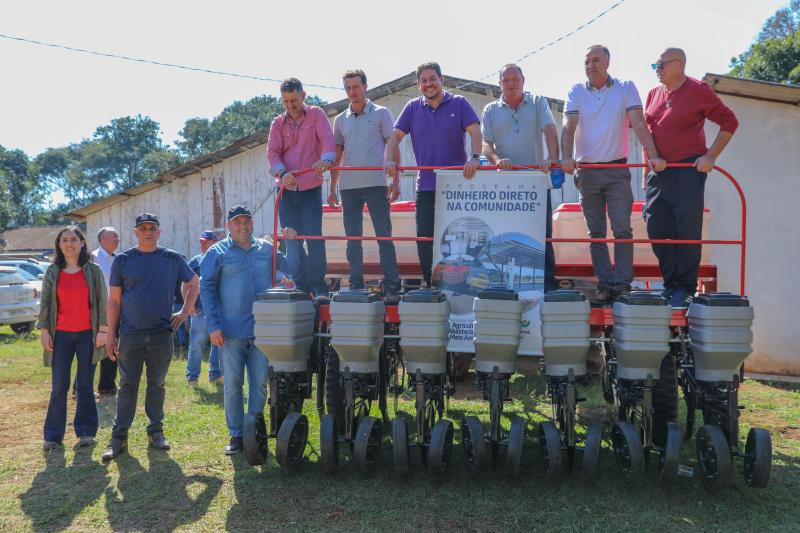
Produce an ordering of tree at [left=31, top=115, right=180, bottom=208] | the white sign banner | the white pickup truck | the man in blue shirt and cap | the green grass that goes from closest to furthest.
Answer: the green grass < the white sign banner < the man in blue shirt and cap < the white pickup truck < tree at [left=31, top=115, right=180, bottom=208]

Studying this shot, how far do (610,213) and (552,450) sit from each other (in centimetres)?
214

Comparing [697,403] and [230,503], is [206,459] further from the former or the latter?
[697,403]

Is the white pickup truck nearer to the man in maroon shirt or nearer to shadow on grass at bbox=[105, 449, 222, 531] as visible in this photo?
shadow on grass at bbox=[105, 449, 222, 531]

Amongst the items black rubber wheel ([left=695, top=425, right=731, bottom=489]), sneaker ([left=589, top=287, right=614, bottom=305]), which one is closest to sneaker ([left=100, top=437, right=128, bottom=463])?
sneaker ([left=589, top=287, right=614, bottom=305])

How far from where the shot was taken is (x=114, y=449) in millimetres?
5379

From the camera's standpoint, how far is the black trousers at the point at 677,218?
193 inches

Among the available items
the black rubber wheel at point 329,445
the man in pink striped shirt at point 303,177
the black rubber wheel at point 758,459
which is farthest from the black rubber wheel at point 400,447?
the black rubber wheel at point 758,459

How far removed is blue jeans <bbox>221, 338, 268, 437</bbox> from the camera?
17.3ft

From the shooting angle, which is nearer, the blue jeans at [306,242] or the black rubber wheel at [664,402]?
the black rubber wheel at [664,402]

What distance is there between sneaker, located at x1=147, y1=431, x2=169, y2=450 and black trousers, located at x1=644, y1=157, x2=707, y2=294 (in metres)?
4.44

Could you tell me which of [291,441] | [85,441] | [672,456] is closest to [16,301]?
[85,441]

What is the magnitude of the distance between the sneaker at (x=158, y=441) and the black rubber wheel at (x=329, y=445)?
1.82 m

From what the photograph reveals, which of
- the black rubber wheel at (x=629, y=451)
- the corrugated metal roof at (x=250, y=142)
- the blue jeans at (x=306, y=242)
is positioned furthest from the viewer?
the corrugated metal roof at (x=250, y=142)

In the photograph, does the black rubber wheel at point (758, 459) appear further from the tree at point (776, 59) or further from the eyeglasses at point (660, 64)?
the tree at point (776, 59)
